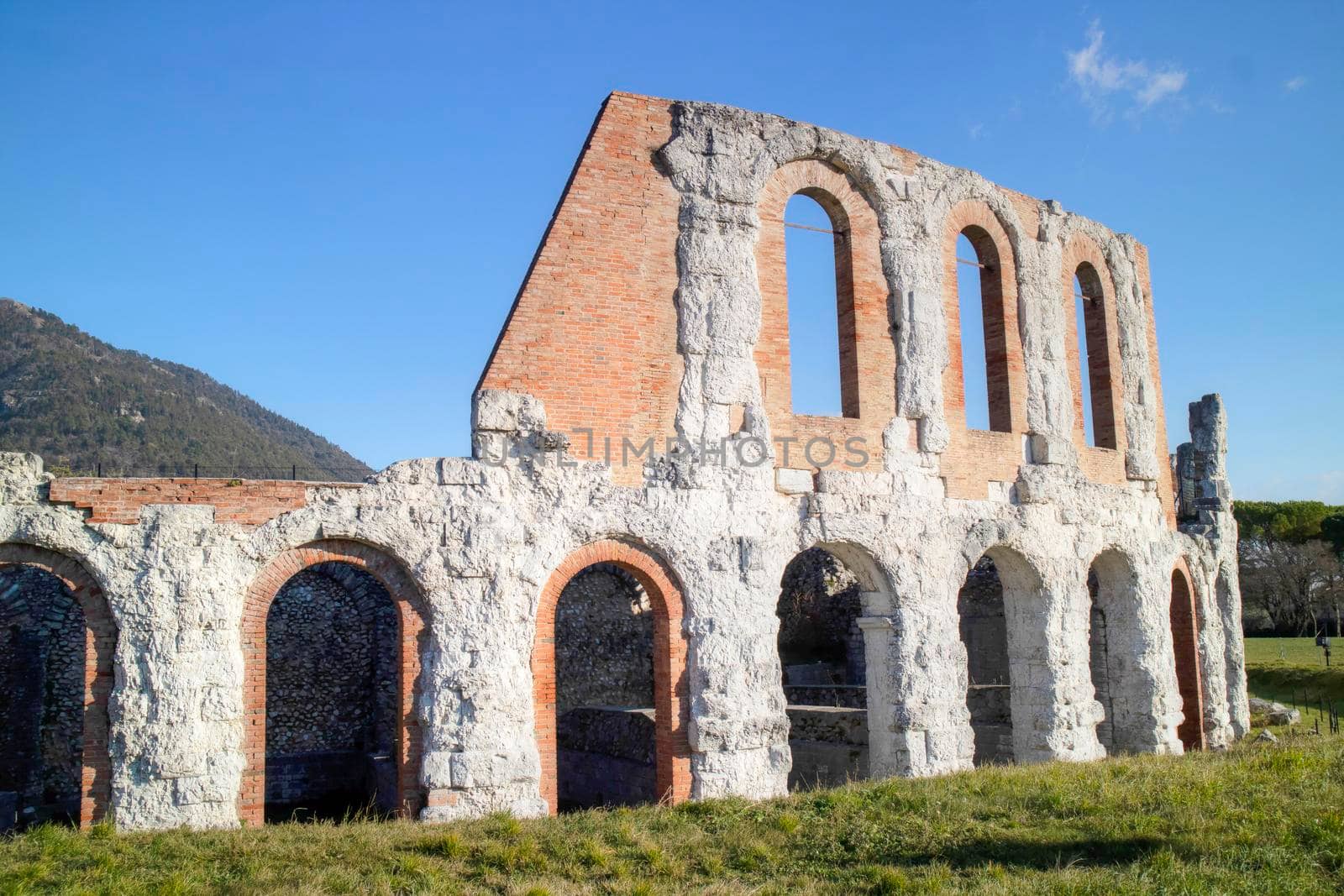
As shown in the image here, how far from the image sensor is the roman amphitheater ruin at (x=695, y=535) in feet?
27.6

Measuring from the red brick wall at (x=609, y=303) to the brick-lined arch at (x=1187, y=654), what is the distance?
9.01 meters

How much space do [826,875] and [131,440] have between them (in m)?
45.8

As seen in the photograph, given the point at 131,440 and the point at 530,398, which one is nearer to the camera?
Result: the point at 530,398

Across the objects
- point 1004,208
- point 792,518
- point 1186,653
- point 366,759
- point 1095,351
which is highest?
point 1004,208

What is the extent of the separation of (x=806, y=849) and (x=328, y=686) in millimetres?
11044

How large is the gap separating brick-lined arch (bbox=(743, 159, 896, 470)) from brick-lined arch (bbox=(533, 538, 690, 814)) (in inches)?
74.6

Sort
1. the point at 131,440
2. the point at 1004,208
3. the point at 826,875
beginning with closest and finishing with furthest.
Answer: the point at 826,875 → the point at 1004,208 → the point at 131,440

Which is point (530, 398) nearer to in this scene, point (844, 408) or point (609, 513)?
point (609, 513)


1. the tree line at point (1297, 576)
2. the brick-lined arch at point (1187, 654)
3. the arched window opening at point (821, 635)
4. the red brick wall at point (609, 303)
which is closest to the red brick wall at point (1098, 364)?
the brick-lined arch at point (1187, 654)

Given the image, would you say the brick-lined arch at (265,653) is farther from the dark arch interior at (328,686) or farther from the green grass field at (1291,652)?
the green grass field at (1291,652)

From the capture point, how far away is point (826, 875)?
7094 millimetres

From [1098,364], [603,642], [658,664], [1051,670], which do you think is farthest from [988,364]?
[603,642]

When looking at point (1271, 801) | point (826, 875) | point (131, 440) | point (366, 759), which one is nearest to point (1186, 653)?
point (1271, 801)

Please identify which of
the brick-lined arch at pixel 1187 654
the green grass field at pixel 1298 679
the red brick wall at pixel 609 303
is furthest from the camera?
the green grass field at pixel 1298 679
